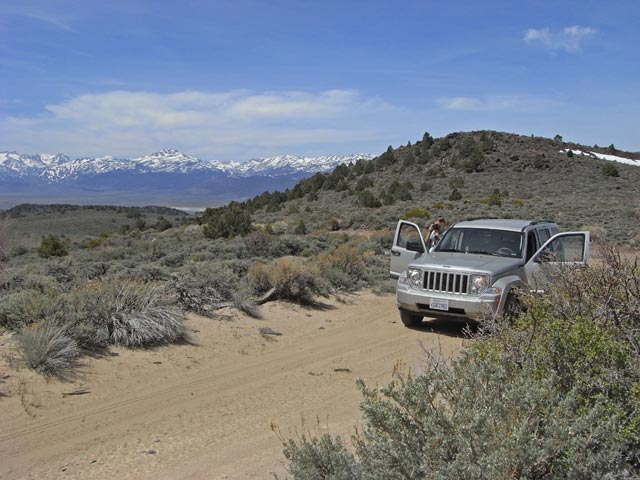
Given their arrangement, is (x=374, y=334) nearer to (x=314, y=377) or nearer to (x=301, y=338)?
(x=301, y=338)

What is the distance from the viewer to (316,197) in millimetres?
56781

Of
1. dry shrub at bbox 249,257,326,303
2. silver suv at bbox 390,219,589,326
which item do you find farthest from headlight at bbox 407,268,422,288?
dry shrub at bbox 249,257,326,303

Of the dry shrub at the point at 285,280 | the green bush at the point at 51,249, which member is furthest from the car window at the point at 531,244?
the green bush at the point at 51,249

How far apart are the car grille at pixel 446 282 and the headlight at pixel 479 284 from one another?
0.10 metres

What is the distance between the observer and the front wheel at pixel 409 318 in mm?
9727

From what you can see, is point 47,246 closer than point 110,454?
No

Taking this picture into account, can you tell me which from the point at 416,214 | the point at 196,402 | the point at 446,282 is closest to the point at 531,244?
the point at 446,282

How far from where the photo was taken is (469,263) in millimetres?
9148

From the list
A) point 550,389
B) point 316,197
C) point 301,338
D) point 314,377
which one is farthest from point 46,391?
point 316,197

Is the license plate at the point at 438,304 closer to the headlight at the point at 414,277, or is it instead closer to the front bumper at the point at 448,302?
the front bumper at the point at 448,302

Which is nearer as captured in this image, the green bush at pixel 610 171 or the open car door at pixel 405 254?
the open car door at pixel 405 254

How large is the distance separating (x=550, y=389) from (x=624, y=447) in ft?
1.40

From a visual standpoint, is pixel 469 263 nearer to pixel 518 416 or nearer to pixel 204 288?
pixel 204 288

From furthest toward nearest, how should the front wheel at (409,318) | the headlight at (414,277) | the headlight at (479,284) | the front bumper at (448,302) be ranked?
1. the front wheel at (409,318)
2. the headlight at (414,277)
3. the headlight at (479,284)
4. the front bumper at (448,302)
